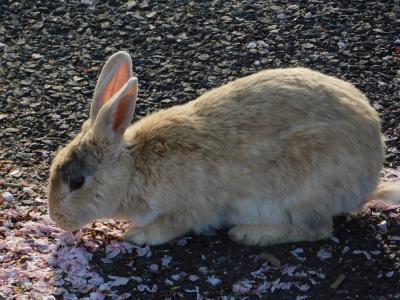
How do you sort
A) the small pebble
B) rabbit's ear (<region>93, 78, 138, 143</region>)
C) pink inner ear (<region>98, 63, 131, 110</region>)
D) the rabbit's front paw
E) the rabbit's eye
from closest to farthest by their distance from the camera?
1. rabbit's ear (<region>93, 78, 138, 143</region>)
2. the rabbit's eye
3. the rabbit's front paw
4. pink inner ear (<region>98, 63, 131, 110</region>)
5. the small pebble

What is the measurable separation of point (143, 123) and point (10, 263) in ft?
4.14

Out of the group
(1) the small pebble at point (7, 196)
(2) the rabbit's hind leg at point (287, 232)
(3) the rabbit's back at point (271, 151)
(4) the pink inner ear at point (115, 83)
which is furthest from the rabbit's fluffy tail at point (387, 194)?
(1) the small pebble at point (7, 196)

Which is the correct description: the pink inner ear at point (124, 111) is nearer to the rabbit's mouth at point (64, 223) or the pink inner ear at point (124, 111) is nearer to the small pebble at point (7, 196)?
the rabbit's mouth at point (64, 223)

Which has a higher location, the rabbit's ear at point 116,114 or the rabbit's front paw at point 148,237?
the rabbit's ear at point 116,114

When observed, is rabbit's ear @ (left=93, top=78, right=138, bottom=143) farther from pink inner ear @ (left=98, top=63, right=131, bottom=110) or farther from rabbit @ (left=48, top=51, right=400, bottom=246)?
pink inner ear @ (left=98, top=63, right=131, bottom=110)

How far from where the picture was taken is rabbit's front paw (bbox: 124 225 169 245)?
531 cm

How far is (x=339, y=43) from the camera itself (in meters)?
7.20

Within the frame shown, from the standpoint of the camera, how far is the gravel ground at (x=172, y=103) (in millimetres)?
5020

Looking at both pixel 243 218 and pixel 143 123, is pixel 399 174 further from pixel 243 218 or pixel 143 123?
pixel 143 123

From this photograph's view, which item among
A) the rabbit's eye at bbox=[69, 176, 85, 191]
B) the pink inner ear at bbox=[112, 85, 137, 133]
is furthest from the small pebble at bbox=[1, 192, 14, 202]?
the pink inner ear at bbox=[112, 85, 137, 133]

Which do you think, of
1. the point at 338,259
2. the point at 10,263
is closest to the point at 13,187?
the point at 10,263

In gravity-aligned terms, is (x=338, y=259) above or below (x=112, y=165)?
below

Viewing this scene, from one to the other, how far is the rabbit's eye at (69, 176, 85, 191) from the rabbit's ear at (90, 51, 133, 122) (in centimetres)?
45

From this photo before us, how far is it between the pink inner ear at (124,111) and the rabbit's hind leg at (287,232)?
41.1 inches
